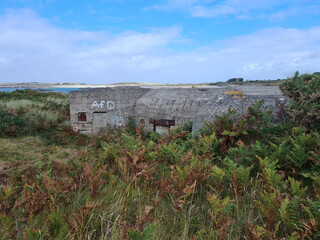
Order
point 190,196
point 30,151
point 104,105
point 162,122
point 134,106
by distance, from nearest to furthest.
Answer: point 190,196, point 30,151, point 162,122, point 104,105, point 134,106

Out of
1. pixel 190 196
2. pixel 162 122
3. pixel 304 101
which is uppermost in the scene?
pixel 304 101

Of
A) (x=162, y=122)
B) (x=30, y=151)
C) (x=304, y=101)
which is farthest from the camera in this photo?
(x=162, y=122)

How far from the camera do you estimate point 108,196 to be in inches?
100

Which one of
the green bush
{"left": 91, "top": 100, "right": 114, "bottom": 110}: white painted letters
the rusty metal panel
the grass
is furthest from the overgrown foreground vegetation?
{"left": 91, "top": 100, "right": 114, "bottom": 110}: white painted letters

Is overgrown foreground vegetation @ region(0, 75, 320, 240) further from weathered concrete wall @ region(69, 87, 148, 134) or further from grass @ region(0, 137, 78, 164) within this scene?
weathered concrete wall @ region(69, 87, 148, 134)

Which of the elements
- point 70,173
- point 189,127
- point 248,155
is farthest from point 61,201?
point 189,127

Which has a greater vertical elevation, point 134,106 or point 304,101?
point 304,101

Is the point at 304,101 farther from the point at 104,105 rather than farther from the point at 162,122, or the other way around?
the point at 104,105

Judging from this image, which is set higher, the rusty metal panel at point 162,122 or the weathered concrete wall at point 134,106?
the weathered concrete wall at point 134,106

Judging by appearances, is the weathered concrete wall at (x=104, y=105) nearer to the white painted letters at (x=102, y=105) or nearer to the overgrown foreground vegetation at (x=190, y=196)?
the white painted letters at (x=102, y=105)

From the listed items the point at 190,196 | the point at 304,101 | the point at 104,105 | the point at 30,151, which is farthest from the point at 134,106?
the point at 190,196

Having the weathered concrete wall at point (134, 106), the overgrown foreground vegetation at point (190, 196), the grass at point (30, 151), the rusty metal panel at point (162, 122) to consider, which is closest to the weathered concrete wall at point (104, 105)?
the weathered concrete wall at point (134, 106)

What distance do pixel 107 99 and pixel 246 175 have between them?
9416 mm

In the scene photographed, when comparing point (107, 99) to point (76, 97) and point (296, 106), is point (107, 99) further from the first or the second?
point (296, 106)
